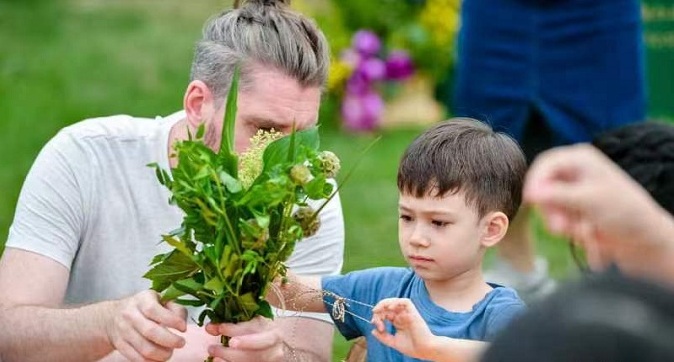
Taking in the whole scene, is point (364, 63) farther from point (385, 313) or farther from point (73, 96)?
point (385, 313)

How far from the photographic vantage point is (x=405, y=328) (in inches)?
98.3

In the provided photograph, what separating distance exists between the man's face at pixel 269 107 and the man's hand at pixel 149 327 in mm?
608

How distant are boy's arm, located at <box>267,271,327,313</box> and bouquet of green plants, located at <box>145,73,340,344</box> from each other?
0.29 m

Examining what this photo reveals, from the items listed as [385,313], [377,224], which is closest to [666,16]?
[377,224]

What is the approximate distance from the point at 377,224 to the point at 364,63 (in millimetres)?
1772

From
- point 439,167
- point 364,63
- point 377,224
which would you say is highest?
point 439,167

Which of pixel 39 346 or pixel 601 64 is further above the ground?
pixel 601 64

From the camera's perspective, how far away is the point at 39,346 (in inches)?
118

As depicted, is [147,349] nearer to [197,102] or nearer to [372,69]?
[197,102]

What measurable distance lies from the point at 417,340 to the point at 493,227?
1.26ft

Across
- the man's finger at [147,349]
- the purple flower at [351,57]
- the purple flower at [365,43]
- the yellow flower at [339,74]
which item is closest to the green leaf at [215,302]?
the man's finger at [147,349]

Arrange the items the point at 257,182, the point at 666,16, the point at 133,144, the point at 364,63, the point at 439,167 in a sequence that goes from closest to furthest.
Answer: the point at 257,182 < the point at 439,167 < the point at 133,144 < the point at 364,63 < the point at 666,16

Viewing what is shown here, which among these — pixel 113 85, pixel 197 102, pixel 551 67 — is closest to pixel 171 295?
pixel 197 102

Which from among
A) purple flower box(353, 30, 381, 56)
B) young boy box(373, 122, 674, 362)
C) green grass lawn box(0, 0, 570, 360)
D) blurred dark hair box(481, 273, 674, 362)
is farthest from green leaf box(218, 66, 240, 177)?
purple flower box(353, 30, 381, 56)
